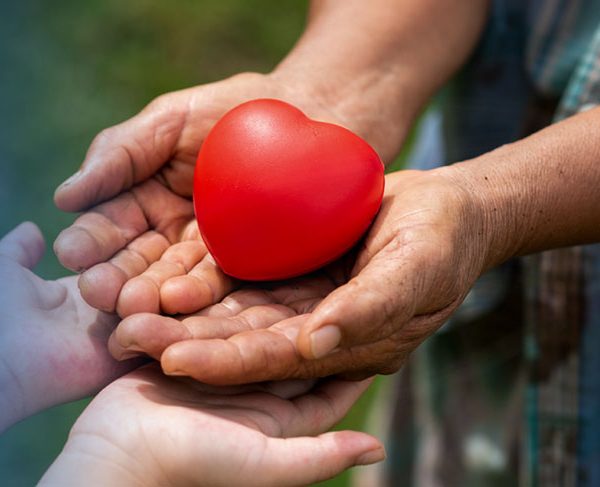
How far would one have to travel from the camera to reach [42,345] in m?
1.42

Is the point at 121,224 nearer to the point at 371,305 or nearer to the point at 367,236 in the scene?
the point at 367,236

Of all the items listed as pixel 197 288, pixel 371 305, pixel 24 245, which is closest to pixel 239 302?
pixel 197 288

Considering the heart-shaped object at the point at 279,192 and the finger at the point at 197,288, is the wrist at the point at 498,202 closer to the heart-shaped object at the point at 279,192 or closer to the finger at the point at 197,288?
the heart-shaped object at the point at 279,192

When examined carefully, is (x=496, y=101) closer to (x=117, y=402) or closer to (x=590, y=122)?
(x=590, y=122)

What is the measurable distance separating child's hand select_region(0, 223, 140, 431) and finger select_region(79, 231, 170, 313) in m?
0.09

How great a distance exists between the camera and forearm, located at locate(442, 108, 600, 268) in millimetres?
1522

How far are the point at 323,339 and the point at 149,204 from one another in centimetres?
60

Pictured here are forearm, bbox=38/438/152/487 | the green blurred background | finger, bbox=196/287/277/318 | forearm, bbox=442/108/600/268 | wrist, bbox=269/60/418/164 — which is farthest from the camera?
the green blurred background

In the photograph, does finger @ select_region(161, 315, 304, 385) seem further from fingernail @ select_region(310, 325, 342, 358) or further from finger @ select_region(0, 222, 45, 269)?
finger @ select_region(0, 222, 45, 269)

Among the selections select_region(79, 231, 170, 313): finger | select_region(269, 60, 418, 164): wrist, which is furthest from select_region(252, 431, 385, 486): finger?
select_region(269, 60, 418, 164): wrist

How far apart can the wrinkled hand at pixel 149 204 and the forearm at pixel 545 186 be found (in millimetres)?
434

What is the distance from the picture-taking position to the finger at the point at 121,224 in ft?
4.72

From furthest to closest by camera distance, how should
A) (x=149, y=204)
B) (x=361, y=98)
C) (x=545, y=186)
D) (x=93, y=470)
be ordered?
(x=361, y=98)
(x=149, y=204)
(x=545, y=186)
(x=93, y=470)

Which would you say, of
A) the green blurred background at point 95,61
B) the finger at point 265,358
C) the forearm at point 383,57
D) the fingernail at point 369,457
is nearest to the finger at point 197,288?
the finger at point 265,358
